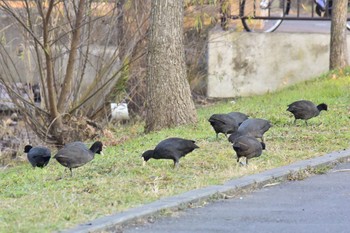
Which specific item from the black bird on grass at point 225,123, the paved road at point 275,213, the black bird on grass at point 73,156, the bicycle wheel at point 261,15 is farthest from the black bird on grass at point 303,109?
the bicycle wheel at point 261,15

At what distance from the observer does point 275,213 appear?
8.05 meters

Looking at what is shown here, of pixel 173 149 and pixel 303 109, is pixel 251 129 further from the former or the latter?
pixel 303 109

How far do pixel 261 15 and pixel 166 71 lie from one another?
754cm

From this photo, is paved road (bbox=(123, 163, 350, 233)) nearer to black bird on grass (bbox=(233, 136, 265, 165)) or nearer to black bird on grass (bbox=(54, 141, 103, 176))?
black bird on grass (bbox=(233, 136, 265, 165))

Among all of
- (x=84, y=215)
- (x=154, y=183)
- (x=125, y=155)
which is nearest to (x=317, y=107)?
(x=125, y=155)

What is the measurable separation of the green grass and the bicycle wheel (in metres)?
4.98

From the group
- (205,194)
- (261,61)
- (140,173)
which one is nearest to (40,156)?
(140,173)

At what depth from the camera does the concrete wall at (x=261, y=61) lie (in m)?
20.3

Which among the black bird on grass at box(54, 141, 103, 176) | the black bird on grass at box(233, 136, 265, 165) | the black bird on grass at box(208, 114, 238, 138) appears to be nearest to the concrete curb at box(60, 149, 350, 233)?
the black bird on grass at box(233, 136, 265, 165)

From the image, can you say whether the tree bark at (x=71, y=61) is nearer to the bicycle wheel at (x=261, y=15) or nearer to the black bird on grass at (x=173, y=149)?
the bicycle wheel at (x=261, y=15)

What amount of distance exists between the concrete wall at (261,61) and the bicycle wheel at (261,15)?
1.31 feet

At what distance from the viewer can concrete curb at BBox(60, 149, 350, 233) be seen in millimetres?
7336

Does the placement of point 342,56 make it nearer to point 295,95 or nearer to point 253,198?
point 295,95

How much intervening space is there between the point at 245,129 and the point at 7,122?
7.97m
